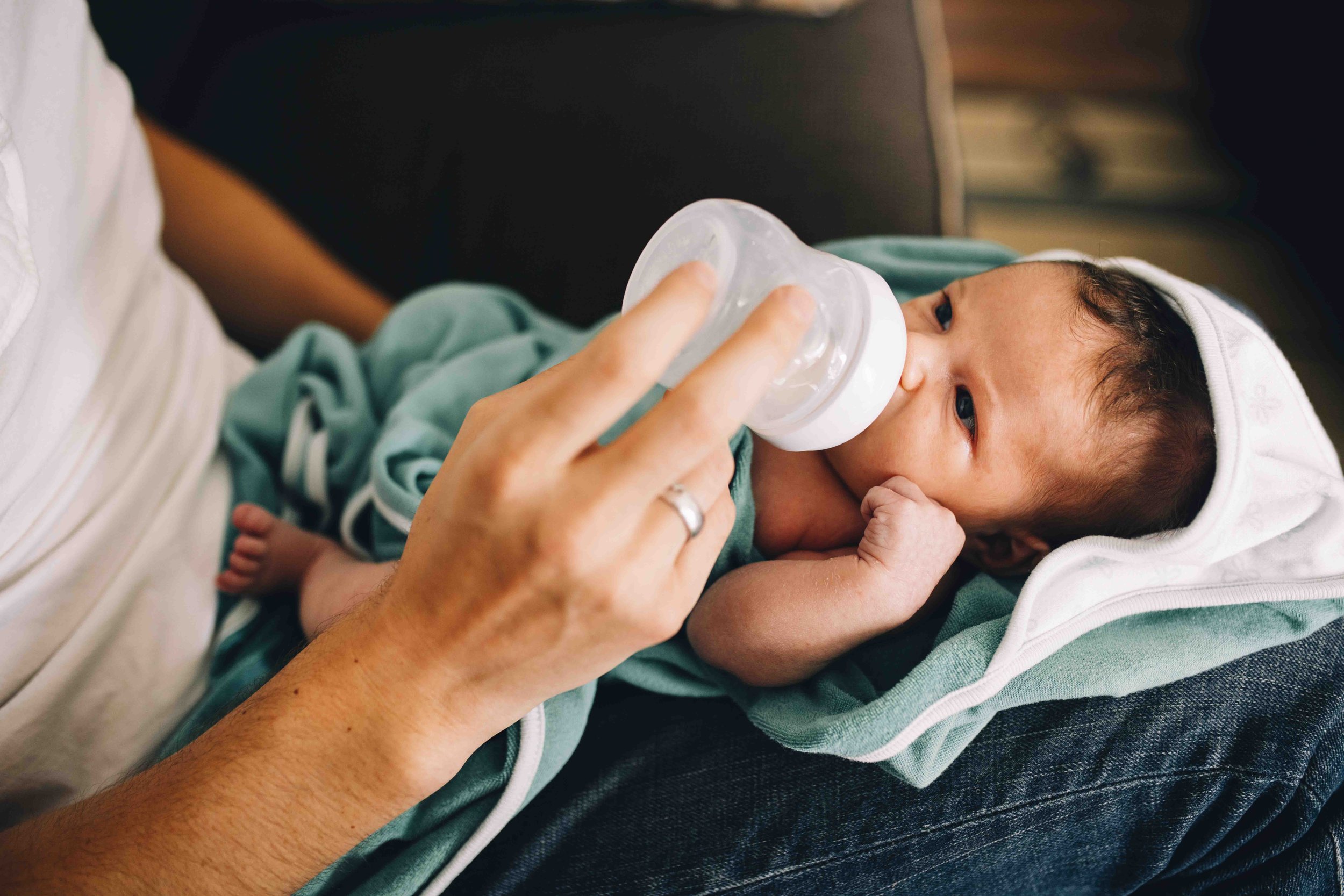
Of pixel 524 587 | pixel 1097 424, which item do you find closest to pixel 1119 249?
pixel 1097 424

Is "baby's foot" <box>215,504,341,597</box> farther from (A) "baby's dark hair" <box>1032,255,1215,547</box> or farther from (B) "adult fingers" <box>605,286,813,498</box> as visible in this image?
(A) "baby's dark hair" <box>1032,255,1215,547</box>

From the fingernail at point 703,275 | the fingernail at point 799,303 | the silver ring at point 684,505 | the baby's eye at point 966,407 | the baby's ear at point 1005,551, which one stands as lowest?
the baby's ear at point 1005,551

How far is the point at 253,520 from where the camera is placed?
1.05 meters

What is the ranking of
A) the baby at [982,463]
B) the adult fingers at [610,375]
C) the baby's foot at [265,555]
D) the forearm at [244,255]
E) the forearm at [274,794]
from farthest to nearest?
the forearm at [244,255] < the baby's foot at [265,555] < the baby at [982,463] < the forearm at [274,794] < the adult fingers at [610,375]

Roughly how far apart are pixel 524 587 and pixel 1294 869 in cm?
90

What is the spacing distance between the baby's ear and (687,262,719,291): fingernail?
0.69m

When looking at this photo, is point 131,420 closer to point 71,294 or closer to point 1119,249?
point 71,294

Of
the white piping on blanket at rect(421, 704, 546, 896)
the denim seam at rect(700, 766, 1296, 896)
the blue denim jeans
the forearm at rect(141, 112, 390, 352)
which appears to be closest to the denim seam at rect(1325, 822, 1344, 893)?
the blue denim jeans

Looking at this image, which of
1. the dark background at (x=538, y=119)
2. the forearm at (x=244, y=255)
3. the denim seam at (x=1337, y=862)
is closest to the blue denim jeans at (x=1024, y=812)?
the denim seam at (x=1337, y=862)

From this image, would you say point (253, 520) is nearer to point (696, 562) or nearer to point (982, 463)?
point (696, 562)

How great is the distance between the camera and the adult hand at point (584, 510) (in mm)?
557

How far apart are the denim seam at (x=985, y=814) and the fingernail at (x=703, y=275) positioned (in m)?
0.64

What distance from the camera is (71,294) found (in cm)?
92

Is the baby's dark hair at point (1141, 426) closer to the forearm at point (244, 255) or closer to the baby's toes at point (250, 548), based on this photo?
the baby's toes at point (250, 548)
